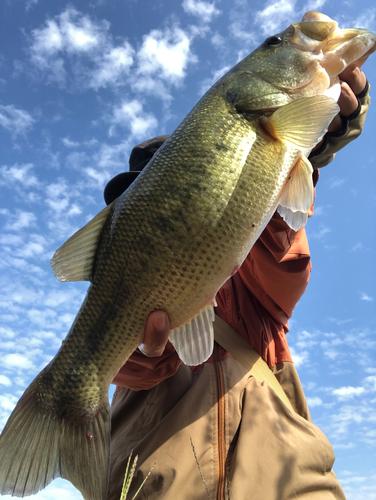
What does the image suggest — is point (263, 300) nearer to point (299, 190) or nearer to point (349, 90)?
point (299, 190)

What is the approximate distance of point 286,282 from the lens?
2.85m

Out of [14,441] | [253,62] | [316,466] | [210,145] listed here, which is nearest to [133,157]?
[253,62]

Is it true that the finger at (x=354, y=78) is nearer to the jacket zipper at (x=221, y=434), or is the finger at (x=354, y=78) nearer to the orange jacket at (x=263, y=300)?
the orange jacket at (x=263, y=300)

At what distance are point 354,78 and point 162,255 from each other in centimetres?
210

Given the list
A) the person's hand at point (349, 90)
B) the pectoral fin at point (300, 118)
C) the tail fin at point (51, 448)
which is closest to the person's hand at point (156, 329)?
the tail fin at point (51, 448)

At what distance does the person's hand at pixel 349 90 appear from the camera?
2.62 metres

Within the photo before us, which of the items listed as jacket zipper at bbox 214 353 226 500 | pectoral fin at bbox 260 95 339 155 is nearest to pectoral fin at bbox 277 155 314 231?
pectoral fin at bbox 260 95 339 155

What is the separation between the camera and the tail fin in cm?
184

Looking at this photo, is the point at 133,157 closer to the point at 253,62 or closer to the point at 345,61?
the point at 253,62

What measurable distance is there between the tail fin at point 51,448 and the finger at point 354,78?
2.89m

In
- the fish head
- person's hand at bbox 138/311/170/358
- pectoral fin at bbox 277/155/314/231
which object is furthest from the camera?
the fish head

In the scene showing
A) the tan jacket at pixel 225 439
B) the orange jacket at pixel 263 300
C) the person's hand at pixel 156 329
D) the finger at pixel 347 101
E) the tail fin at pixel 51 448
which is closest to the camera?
the tail fin at pixel 51 448

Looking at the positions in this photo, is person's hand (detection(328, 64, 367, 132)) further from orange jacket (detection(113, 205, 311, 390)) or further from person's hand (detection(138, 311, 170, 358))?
person's hand (detection(138, 311, 170, 358))

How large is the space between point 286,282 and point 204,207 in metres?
1.26
